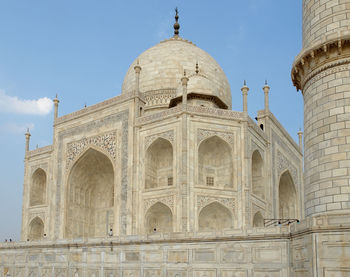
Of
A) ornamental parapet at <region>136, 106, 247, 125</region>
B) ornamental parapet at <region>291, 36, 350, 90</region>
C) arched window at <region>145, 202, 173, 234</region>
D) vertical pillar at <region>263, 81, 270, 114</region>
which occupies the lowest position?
arched window at <region>145, 202, 173, 234</region>

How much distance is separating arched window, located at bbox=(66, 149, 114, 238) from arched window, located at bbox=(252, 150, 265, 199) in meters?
7.57

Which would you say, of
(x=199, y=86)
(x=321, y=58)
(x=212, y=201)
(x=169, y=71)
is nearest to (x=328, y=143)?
(x=321, y=58)

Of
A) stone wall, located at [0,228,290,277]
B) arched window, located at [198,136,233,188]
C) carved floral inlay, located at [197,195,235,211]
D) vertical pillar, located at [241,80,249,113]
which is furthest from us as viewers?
vertical pillar, located at [241,80,249,113]

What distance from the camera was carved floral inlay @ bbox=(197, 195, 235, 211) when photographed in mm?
18434

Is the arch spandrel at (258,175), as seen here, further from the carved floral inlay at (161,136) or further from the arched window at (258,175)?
the carved floral inlay at (161,136)

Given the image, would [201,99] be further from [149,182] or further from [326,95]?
[326,95]

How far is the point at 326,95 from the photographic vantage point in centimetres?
803

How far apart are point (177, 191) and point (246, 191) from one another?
3035 mm

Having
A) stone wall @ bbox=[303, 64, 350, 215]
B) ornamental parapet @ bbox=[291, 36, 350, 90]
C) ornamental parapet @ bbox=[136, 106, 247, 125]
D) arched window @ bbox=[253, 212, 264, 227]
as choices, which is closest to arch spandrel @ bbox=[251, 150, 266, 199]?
arched window @ bbox=[253, 212, 264, 227]

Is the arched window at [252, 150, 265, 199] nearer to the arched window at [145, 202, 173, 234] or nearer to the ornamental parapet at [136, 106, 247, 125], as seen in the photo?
the ornamental parapet at [136, 106, 247, 125]

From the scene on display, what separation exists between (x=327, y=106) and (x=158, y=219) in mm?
13137

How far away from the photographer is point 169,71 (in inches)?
1046

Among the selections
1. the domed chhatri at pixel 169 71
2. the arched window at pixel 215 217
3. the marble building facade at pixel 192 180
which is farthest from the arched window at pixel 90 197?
the arched window at pixel 215 217

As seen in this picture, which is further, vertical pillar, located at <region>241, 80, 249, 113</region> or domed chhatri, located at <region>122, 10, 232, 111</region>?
domed chhatri, located at <region>122, 10, 232, 111</region>
